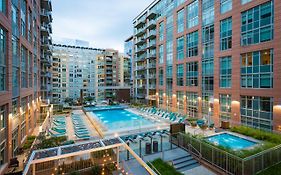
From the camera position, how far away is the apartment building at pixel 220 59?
698 inches

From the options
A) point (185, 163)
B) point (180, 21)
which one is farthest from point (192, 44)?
point (185, 163)

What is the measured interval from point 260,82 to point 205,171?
12.7 meters

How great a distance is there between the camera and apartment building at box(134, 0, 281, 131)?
17.7 m

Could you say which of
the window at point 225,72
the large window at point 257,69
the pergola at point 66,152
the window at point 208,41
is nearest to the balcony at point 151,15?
the window at point 208,41

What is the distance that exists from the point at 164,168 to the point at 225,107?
50.5 feet

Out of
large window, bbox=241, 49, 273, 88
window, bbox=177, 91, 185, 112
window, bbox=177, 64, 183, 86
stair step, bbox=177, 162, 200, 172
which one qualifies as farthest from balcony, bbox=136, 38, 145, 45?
stair step, bbox=177, 162, 200, 172

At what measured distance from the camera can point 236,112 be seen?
2083 cm

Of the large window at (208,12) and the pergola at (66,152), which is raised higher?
the large window at (208,12)

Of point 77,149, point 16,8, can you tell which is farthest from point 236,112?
point 16,8

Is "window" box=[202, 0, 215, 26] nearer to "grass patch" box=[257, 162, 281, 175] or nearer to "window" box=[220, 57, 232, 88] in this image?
"window" box=[220, 57, 232, 88]

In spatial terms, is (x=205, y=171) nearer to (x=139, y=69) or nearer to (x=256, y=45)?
(x=256, y=45)

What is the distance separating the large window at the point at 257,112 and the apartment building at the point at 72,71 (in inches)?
1773

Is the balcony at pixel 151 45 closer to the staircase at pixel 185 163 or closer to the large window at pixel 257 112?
the large window at pixel 257 112

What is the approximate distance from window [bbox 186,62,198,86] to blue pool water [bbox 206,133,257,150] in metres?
11.8
